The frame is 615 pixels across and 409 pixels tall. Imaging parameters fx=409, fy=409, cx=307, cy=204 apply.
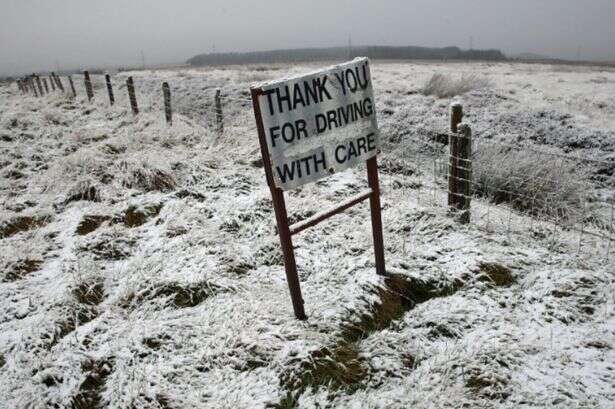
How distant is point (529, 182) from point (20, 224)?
22.5 feet

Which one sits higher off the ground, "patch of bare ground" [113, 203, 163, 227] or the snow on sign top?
the snow on sign top

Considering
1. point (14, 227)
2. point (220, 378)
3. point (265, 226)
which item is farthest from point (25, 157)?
point (220, 378)

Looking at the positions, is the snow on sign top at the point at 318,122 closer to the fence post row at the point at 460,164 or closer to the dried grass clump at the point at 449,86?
the fence post row at the point at 460,164

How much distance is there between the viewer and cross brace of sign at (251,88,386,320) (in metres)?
2.62

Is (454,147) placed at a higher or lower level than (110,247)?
higher

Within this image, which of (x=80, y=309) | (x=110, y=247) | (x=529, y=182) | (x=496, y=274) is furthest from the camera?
(x=529, y=182)

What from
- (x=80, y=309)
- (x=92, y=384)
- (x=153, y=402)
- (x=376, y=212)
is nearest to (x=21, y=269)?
(x=80, y=309)

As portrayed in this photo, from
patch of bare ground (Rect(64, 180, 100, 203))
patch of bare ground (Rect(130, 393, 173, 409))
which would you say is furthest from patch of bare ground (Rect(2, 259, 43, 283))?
patch of bare ground (Rect(130, 393, 173, 409))

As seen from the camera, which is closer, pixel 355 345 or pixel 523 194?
pixel 355 345

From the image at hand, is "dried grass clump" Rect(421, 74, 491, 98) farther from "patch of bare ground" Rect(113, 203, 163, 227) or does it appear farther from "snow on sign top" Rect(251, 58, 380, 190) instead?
"snow on sign top" Rect(251, 58, 380, 190)

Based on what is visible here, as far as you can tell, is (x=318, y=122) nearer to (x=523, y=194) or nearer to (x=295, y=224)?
(x=295, y=224)

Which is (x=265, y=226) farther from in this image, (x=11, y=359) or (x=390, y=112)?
(x=390, y=112)

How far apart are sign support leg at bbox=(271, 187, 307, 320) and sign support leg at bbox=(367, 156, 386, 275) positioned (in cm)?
83

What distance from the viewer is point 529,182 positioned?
597cm
